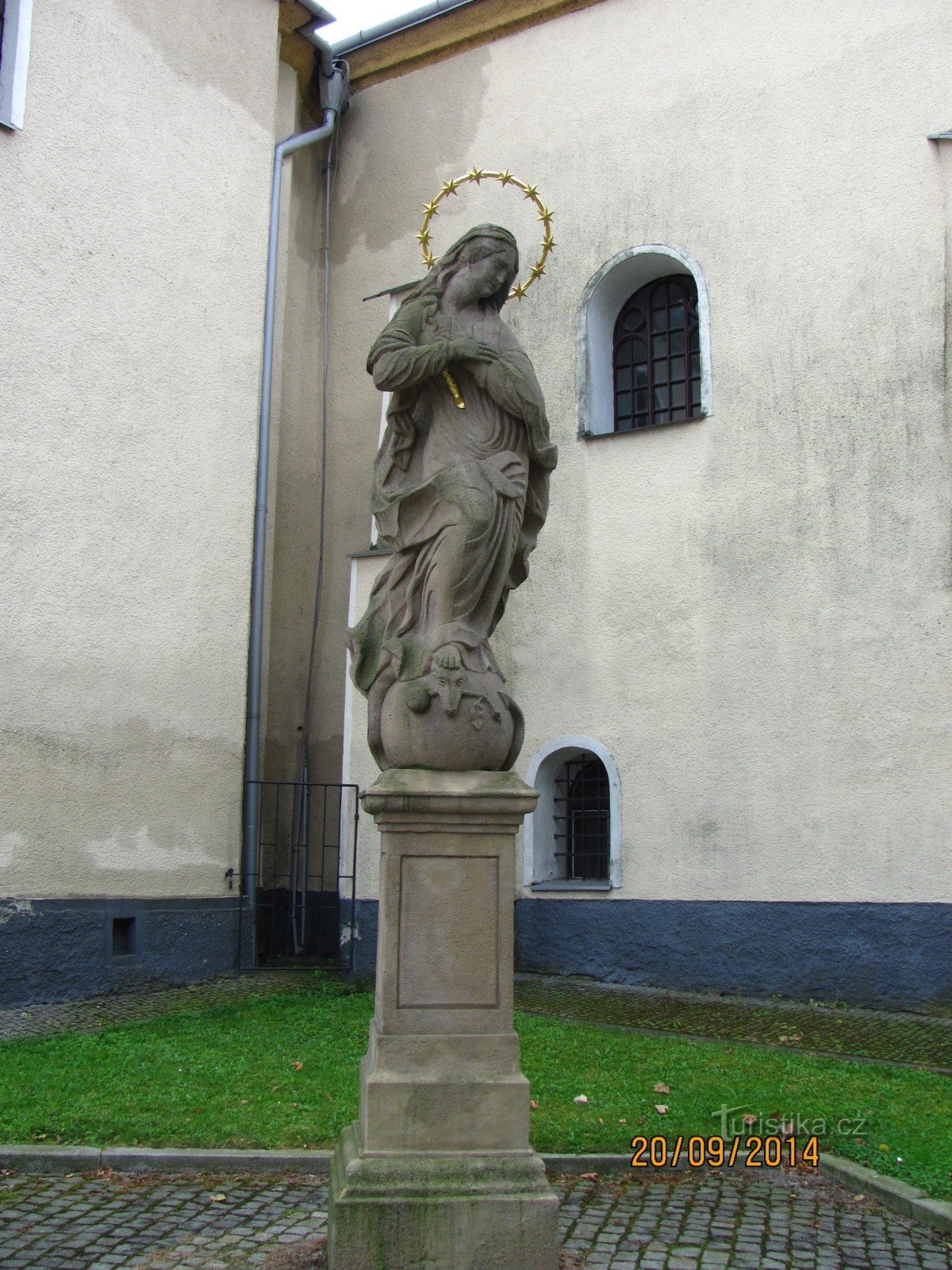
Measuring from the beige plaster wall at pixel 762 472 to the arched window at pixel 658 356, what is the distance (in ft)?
1.73

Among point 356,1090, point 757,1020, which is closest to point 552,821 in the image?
point 757,1020

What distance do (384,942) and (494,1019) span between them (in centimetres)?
45

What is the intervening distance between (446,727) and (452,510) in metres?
0.82

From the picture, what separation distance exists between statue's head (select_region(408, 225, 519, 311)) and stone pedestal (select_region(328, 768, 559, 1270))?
1.95 m

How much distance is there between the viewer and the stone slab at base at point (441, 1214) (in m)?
3.82

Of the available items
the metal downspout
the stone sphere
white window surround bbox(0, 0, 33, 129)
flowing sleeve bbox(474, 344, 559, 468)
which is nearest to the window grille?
the metal downspout

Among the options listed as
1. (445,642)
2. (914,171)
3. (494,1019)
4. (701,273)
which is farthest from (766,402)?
(494,1019)

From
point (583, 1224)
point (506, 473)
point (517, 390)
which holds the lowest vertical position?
point (583, 1224)

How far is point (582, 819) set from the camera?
10.5 metres

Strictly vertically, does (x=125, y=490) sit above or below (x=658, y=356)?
below

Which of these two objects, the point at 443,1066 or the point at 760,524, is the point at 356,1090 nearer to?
the point at 443,1066

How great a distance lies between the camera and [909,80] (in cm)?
955
